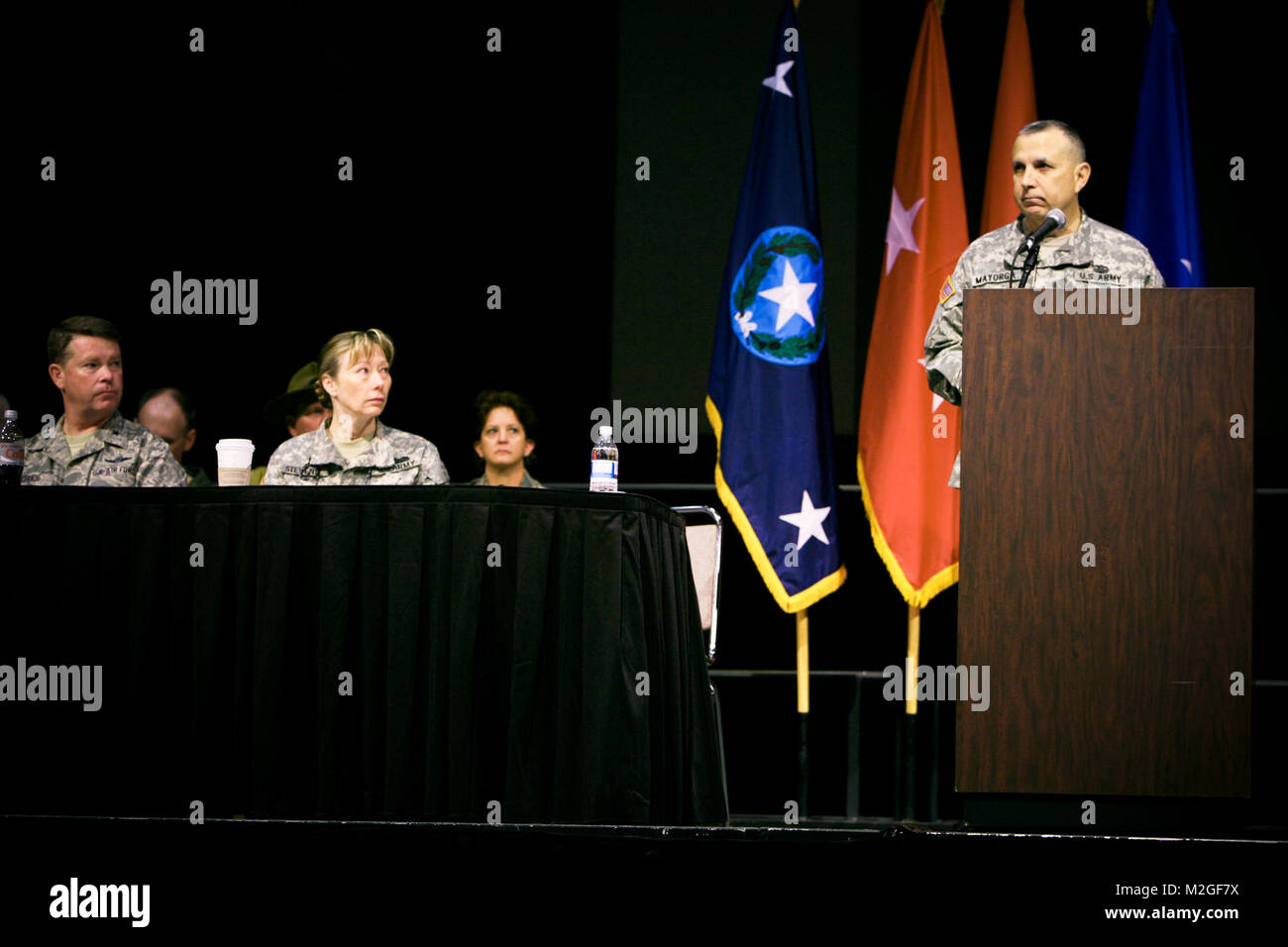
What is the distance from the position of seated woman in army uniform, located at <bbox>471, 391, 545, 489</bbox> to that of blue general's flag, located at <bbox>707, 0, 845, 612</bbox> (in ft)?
2.38

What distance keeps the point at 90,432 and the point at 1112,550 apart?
9.35 feet

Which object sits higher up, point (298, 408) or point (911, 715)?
point (298, 408)

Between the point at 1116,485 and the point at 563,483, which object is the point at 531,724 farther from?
the point at 563,483

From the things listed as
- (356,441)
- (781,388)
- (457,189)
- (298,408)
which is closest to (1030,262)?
(356,441)

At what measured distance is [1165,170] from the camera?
5215 millimetres

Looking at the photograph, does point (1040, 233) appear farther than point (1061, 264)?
No

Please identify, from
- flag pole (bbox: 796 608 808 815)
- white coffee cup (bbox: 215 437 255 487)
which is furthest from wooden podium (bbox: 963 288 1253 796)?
flag pole (bbox: 796 608 808 815)

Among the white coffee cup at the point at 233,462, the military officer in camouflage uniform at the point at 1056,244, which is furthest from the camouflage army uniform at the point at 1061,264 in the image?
the white coffee cup at the point at 233,462

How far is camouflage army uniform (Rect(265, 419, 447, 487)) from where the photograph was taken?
4.07 m

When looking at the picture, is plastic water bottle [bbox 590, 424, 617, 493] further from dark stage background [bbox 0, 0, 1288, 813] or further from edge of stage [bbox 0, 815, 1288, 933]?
dark stage background [bbox 0, 0, 1288, 813]

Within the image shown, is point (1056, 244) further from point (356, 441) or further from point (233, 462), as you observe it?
point (233, 462)

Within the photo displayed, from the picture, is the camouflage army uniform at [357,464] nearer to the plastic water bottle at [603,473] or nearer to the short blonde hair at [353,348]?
the short blonde hair at [353,348]

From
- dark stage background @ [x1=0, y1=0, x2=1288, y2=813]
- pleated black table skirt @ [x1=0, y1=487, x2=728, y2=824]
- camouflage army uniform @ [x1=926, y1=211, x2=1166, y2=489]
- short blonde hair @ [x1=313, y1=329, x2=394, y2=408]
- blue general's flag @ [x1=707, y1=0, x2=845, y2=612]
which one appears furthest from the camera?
dark stage background @ [x1=0, y1=0, x2=1288, y2=813]

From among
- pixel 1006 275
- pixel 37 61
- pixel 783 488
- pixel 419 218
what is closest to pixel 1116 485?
pixel 1006 275
